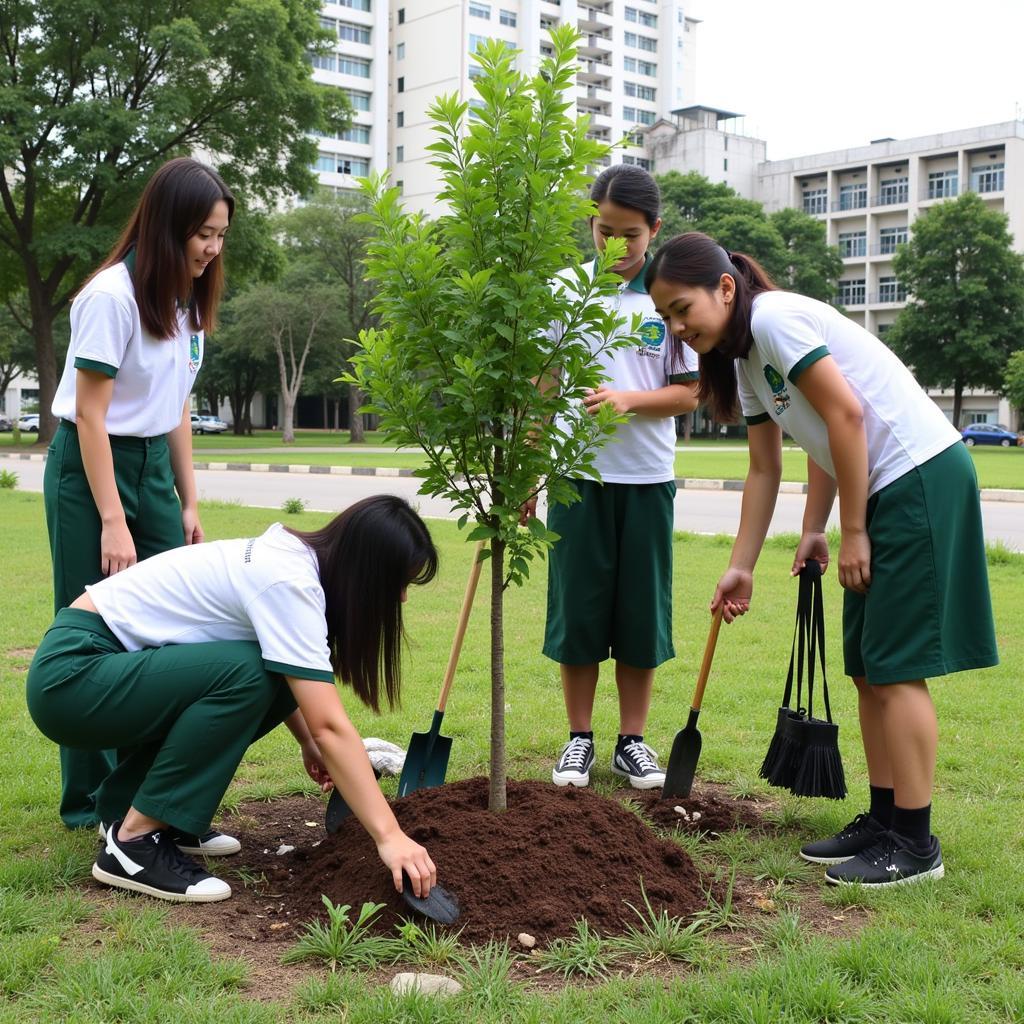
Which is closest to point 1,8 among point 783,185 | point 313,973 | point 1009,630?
point 1009,630

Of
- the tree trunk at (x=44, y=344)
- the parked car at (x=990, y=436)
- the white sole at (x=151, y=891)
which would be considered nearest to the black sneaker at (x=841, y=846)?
the white sole at (x=151, y=891)

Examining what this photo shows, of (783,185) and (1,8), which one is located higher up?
(783,185)

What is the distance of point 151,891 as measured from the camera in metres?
3.10

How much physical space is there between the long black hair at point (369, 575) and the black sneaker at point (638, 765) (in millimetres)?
1373

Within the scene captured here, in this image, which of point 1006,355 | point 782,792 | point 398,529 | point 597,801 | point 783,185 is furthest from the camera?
point 783,185

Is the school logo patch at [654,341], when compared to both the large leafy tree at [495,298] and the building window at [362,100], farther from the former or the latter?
the building window at [362,100]

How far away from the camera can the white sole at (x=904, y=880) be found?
318cm

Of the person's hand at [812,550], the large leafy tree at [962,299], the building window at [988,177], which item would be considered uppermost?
the building window at [988,177]

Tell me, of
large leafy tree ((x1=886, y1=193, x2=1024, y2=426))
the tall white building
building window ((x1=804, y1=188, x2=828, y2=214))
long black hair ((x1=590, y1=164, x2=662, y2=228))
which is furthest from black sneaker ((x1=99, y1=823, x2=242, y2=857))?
building window ((x1=804, y1=188, x2=828, y2=214))

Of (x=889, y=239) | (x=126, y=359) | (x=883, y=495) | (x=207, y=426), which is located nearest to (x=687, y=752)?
(x=883, y=495)

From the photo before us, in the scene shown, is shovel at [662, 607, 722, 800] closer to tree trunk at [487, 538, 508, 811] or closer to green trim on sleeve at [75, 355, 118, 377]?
tree trunk at [487, 538, 508, 811]

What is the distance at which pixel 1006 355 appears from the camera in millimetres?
50312

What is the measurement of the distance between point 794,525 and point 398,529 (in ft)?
33.7

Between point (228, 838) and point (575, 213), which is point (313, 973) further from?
point (575, 213)
